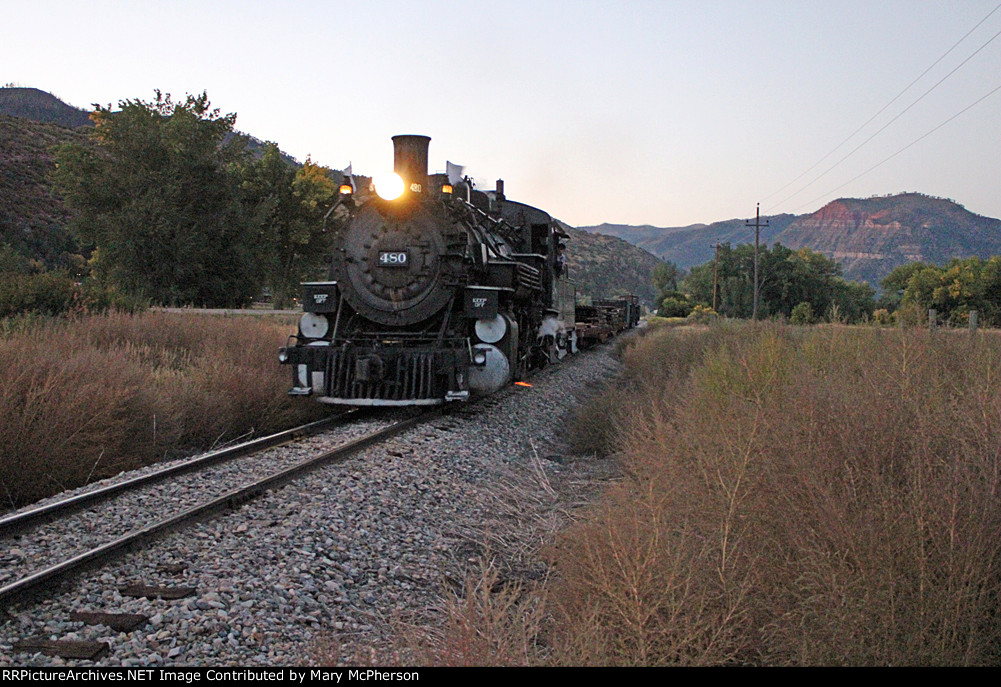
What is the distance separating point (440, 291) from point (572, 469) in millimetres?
3781

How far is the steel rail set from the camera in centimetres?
546

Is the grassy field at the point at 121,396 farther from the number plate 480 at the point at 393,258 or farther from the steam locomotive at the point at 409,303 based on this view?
the number plate 480 at the point at 393,258

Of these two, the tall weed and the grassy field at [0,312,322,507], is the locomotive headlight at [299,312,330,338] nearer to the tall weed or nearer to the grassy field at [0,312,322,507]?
the grassy field at [0,312,322,507]

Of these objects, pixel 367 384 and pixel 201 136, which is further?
pixel 201 136

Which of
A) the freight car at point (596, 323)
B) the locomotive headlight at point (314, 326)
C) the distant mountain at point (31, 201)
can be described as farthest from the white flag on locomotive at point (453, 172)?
the distant mountain at point (31, 201)

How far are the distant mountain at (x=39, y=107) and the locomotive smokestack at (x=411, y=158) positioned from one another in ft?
361

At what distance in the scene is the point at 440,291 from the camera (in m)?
11.5

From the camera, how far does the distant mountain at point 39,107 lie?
352 ft

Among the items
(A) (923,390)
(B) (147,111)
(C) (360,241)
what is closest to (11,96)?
(B) (147,111)

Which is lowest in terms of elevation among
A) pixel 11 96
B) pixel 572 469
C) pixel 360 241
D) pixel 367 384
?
pixel 572 469

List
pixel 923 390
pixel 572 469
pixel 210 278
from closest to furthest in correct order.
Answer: pixel 923 390 < pixel 572 469 < pixel 210 278

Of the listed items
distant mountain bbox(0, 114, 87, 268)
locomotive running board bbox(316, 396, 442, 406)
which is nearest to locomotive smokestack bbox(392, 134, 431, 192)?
locomotive running board bbox(316, 396, 442, 406)

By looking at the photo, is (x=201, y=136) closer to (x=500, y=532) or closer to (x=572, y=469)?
(x=572, y=469)
